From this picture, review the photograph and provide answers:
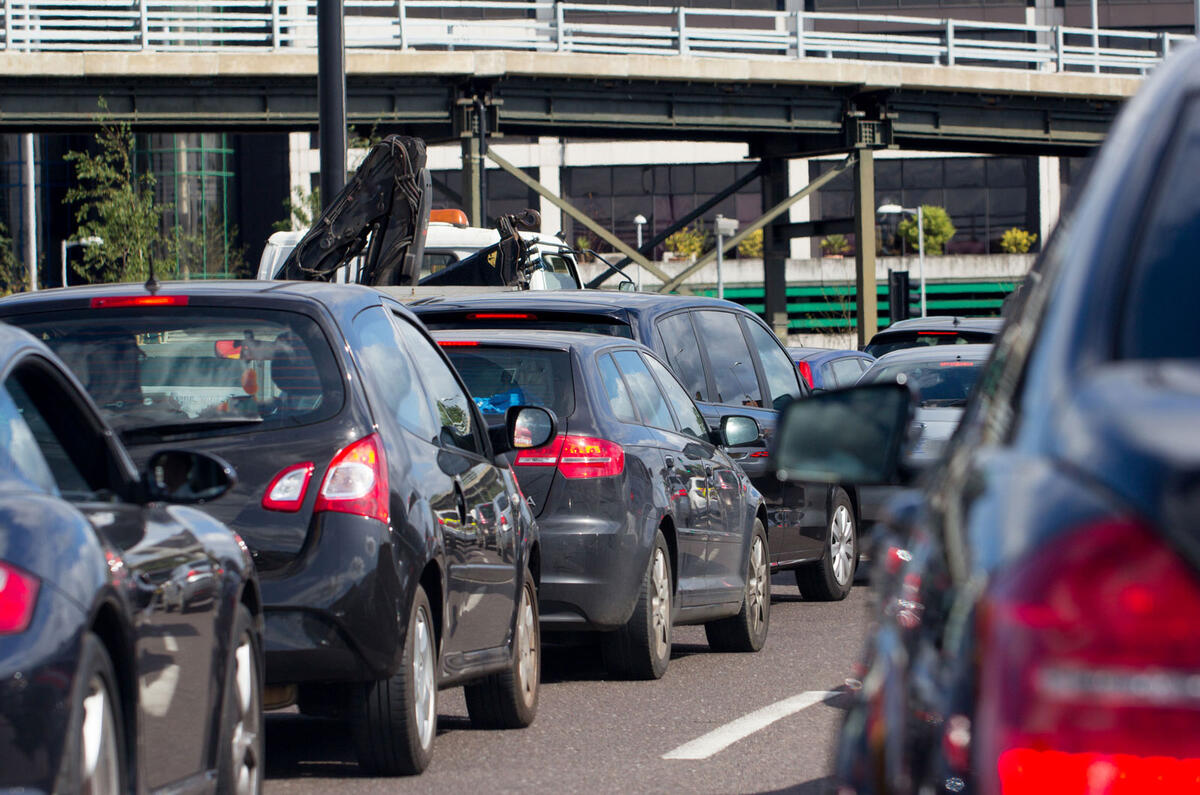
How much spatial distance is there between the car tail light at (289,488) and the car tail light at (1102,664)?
4746mm

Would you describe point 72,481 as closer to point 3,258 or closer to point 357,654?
point 357,654

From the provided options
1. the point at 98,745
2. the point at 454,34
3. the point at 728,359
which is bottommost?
the point at 98,745

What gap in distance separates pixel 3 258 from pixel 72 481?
52.0 metres

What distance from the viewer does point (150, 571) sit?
14.8 feet

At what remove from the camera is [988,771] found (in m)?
2.01

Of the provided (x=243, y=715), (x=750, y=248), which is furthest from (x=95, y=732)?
(x=750, y=248)

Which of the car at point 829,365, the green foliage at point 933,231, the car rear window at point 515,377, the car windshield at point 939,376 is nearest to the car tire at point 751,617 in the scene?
the car rear window at point 515,377

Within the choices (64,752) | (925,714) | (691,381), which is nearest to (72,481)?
(64,752)

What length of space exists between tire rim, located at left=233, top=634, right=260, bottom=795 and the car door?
337 mm

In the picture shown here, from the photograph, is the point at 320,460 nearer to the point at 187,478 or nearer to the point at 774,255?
the point at 187,478

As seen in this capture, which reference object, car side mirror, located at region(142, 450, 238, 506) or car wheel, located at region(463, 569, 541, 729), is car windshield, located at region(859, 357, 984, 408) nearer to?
car wheel, located at region(463, 569, 541, 729)

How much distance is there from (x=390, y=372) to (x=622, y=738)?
1.72 m

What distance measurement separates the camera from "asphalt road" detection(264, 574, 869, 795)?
22.5 feet

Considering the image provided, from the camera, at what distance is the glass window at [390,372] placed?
691 centimetres
